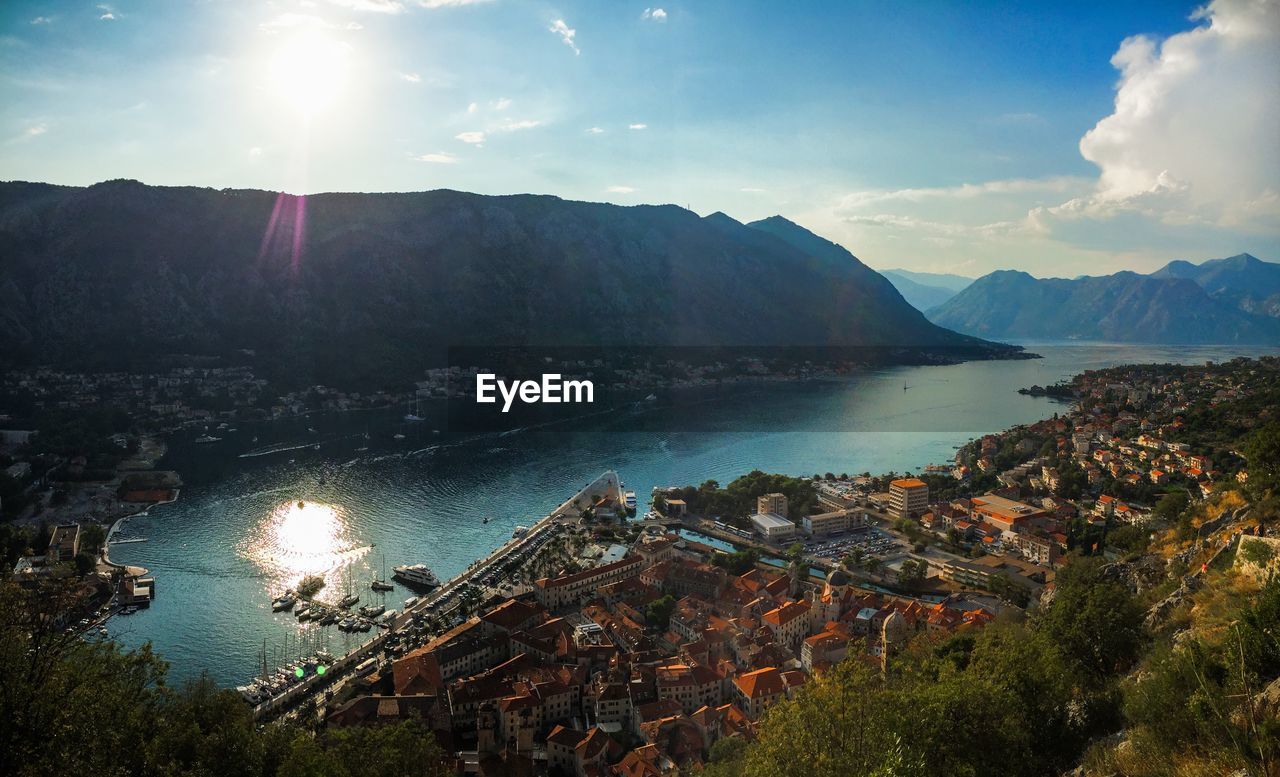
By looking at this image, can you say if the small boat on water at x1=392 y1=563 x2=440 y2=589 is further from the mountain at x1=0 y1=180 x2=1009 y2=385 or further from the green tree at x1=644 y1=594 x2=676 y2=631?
the mountain at x1=0 y1=180 x2=1009 y2=385

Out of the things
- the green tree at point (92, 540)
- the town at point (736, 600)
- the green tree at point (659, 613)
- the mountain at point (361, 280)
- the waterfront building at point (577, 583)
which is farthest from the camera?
the mountain at point (361, 280)

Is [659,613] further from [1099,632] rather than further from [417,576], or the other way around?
[1099,632]

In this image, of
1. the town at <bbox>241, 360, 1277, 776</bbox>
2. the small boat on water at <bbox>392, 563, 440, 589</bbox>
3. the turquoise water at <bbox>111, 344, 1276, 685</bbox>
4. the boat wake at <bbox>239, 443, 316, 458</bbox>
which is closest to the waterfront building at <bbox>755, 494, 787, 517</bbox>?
the town at <bbox>241, 360, 1277, 776</bbox>

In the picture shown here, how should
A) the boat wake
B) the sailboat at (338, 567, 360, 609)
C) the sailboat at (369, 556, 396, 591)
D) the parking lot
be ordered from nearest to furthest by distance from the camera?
1. the sailboat at (338, 567, 360, 609)
2. the sailboat at (369, 556, 396, 591)
3. the parking lot
4. the boat wake

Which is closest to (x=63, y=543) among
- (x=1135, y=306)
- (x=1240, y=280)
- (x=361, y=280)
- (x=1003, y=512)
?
(x=1003, y=512)

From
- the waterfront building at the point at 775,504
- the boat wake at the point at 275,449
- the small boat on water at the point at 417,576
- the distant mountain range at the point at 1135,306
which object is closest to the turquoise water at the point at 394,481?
the boat wake at the point at 275,449

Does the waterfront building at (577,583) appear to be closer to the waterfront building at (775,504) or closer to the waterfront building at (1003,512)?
the waterfront building at (775,504)
